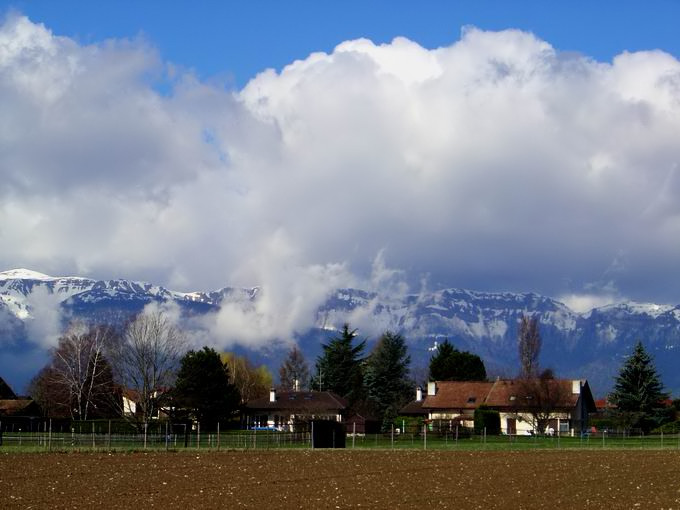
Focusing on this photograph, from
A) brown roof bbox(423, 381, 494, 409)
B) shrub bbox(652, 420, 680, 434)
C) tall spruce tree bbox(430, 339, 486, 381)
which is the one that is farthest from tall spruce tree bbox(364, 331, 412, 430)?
shrub bbox(652, 420, 680, 434)

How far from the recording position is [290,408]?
121188 mm

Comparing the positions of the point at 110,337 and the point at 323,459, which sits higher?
the point at 110,337

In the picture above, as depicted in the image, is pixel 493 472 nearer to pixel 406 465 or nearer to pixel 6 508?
pixel 406 465

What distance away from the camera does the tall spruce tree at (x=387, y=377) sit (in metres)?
125

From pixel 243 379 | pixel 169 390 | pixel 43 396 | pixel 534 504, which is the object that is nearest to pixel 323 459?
pixel 534 504

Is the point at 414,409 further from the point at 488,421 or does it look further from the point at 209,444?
the point at 209,444

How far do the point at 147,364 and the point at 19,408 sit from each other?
75.8 feet

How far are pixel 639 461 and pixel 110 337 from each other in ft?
343

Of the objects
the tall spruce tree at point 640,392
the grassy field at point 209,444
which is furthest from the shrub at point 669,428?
the grassy field at point 209,444

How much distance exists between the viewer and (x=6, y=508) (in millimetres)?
29531

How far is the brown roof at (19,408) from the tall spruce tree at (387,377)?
40067 millimetres

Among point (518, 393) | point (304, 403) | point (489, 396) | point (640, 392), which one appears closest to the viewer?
point (640, 392)

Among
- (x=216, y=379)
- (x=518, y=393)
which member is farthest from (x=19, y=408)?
(x=518, y=393)

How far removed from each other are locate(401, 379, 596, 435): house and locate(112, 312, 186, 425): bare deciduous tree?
2786 cm
